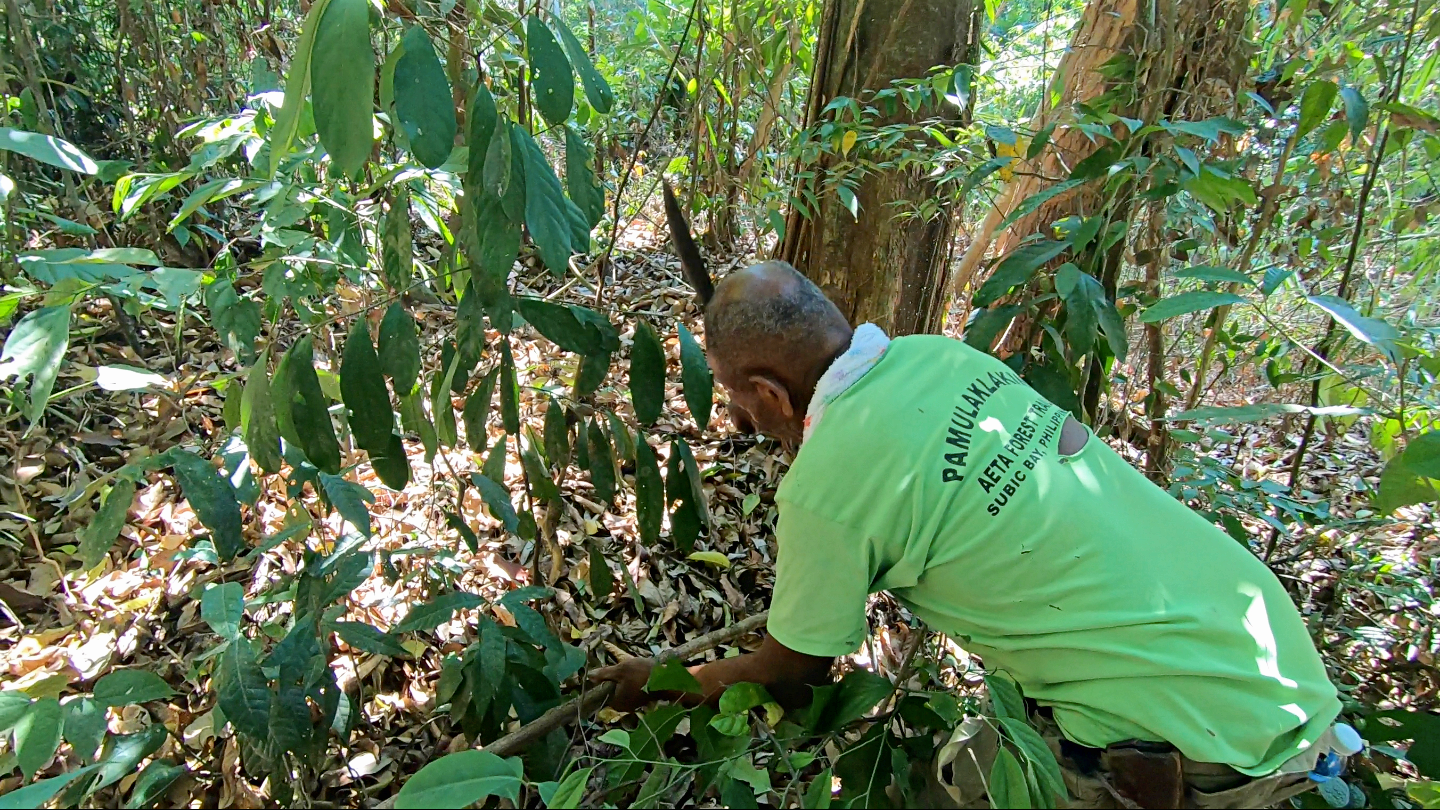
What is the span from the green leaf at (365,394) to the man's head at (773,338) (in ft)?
1.76

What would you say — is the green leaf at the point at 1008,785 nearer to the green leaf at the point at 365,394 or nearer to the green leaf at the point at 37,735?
the green leaf at the point at 365,394

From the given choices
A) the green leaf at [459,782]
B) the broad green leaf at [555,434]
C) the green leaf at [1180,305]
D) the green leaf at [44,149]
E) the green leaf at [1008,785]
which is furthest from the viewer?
the broad green leaf at [555,434]

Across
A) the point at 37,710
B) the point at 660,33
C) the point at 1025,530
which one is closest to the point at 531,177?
the point at 1025,530

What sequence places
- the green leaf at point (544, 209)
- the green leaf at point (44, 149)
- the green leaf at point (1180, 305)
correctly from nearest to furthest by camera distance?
the green leaf at point (544, 209)
the green leaf at point (44, 149)
the green leaf at point (1180, 305)

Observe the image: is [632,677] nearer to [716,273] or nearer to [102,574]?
[102,574]

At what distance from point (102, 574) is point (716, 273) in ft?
7.95

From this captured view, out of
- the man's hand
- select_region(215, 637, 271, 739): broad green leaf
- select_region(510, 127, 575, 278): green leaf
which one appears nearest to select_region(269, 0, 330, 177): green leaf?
select_region(510, 127, 575, 278): green leaf

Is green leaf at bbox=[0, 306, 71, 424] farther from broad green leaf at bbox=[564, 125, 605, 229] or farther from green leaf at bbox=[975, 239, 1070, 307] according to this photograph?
green leaf at bbox=[975, 239, 1070, 307]

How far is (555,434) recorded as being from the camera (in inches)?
61.1

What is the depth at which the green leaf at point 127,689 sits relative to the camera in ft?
3.95

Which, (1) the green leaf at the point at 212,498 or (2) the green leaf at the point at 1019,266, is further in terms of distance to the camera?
(2) the green leaf at the point at 1019,266

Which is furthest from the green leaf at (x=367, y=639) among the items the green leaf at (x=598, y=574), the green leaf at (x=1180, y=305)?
the green leaf at (x=1180, y=305)

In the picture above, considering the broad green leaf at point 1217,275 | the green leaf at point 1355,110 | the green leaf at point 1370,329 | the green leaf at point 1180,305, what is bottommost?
the green leaf at point 1180,305

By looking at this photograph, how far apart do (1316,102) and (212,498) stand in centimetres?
203
